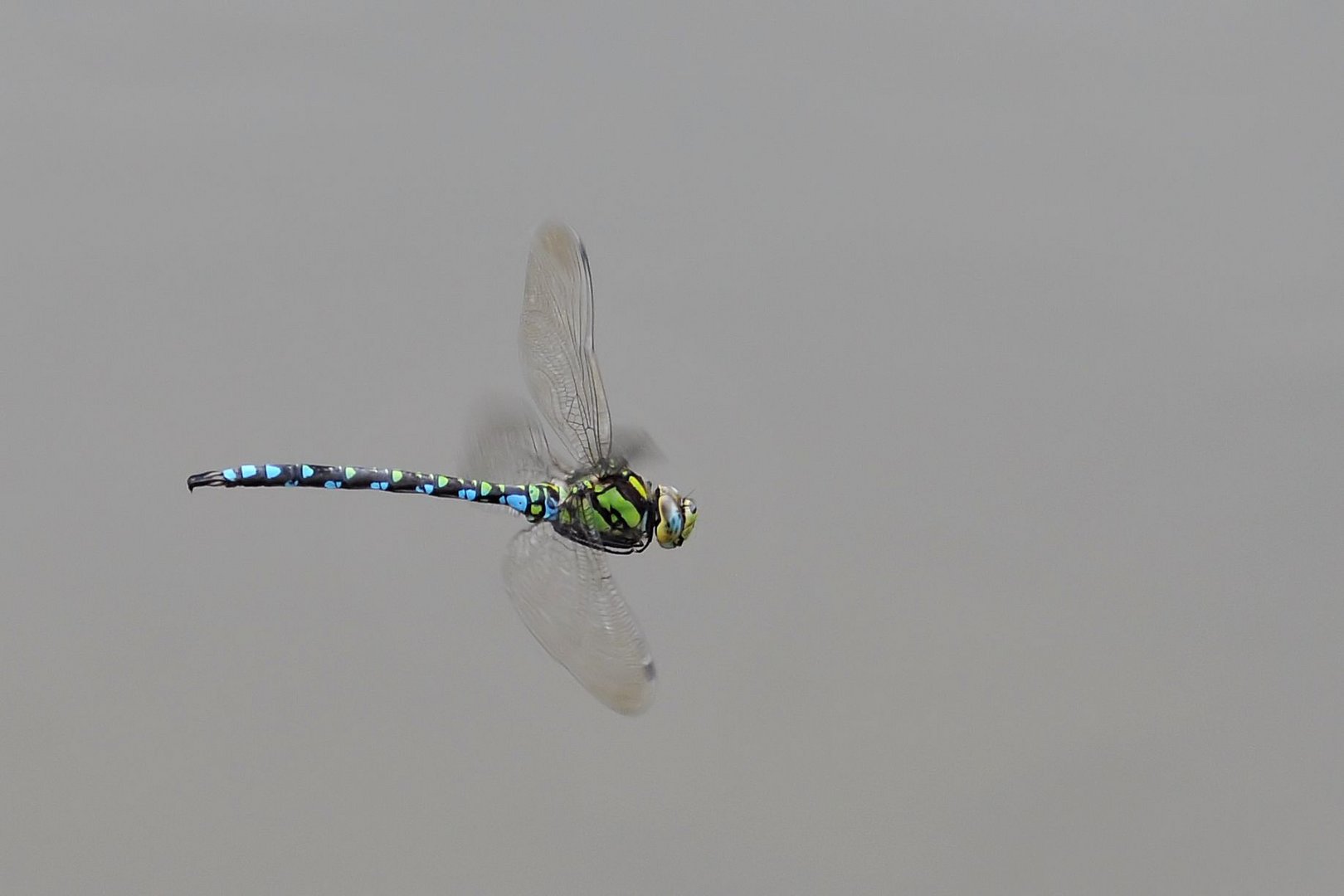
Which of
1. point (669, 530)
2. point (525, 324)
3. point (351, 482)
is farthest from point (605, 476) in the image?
point (351, 482)

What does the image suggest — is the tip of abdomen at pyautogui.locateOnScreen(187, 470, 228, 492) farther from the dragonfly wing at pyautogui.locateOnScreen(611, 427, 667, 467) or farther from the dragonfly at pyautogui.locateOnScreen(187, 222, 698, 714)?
the dragonfly wing at pyautogui.locateOnScreen(611, 427, 667, 467)

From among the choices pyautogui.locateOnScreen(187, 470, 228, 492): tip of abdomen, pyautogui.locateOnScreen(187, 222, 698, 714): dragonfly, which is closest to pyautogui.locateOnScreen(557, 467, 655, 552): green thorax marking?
pyautogui.locateOnScreen(187, 222, 698, 714): dragonfly

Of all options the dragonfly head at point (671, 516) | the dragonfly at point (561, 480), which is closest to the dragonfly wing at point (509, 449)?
the dragonfly at point (561, 480)

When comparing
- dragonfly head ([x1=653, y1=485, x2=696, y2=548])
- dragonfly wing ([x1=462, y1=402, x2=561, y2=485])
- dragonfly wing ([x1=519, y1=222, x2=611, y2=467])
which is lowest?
dragonfly head ([x1=653, y1=485, x2=696, y2=548])

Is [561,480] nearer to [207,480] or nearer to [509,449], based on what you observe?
[509,449]

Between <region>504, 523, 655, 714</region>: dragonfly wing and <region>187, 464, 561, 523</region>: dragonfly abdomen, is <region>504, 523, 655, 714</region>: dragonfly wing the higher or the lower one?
the lower one

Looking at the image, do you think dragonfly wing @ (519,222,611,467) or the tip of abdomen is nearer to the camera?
the tip of abdomen
